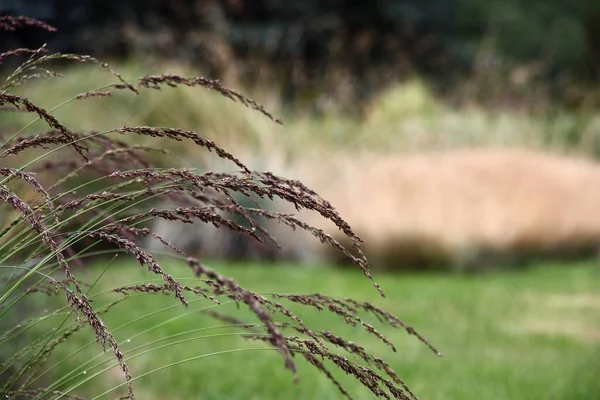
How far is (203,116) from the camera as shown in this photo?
11.1m

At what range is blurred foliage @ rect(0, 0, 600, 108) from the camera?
16297mm

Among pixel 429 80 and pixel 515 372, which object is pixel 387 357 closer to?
pixel 515 372

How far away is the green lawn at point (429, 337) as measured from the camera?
4418 millimetres

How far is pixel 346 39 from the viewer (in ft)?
73.8

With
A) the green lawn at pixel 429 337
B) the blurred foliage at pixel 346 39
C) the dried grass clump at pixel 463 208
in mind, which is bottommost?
the green lawn at pixel 429 337

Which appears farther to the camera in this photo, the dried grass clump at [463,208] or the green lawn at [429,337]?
the dried grass clump at [463,208]

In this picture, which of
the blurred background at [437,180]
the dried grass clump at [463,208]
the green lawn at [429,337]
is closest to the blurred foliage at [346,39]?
the blurred background at [437,180]

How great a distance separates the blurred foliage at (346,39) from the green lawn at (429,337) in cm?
620

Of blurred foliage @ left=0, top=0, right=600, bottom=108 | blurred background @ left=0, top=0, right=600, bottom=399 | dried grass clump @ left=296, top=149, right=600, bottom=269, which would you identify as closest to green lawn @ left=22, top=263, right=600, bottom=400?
blurred background @ left=0, top=0, right=600, bottom=399

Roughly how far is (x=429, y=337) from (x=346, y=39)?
57.1ft

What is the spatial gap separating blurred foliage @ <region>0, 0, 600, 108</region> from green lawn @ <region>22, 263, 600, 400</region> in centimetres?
620

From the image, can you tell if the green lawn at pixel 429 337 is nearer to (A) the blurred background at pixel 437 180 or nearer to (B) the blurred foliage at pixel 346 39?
(A) the blurred background at pixel 437 180

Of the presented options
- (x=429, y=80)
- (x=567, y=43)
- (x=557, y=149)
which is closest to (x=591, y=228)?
(x=557, y=149)

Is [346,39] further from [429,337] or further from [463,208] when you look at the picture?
[429,337]
